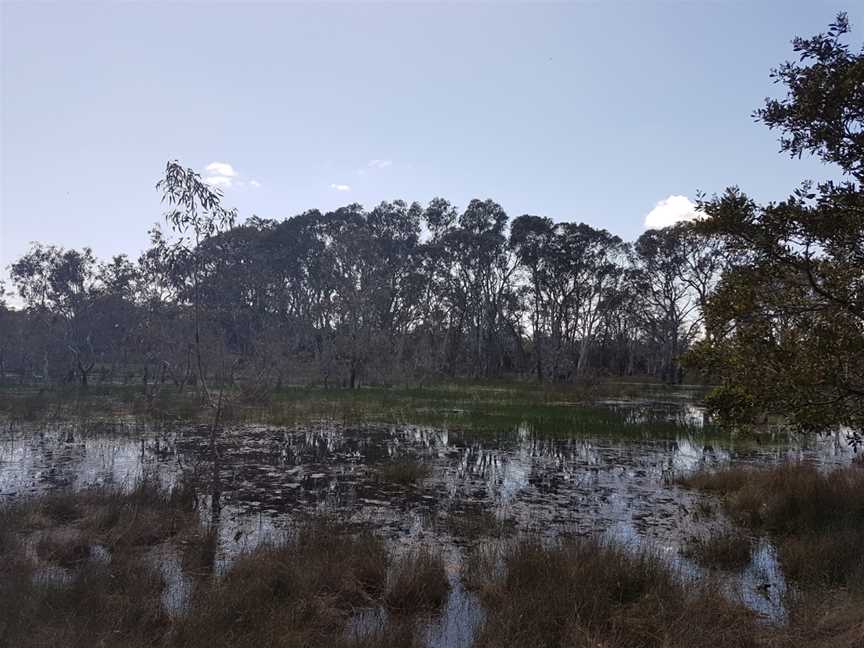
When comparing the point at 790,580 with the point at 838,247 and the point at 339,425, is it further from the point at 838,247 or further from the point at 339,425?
the point at 339,425

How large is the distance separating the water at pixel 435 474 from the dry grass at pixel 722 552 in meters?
0.20

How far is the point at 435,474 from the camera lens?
1305cm

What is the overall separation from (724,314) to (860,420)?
190 centimetres

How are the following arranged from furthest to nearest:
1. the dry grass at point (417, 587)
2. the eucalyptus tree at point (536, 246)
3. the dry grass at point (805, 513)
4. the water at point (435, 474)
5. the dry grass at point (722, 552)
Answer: the eucalyptus tree at point (536, 246)
the water at point (435, 474)
the dry grass at point (722, 552)
the dry grass at point (805, 513)
the dry grass at point (417, 587)

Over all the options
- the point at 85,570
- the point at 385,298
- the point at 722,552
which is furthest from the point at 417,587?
the point at 385,298

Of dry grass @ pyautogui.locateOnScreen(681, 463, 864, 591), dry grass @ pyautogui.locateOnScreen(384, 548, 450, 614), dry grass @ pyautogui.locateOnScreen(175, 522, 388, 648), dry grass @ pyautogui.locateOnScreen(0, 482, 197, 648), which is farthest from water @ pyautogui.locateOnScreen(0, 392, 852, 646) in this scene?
dry grass @ pyautogui.locateOnScreen(175, 522, 388, 648)

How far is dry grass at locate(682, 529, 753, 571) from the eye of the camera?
7535 millimetres

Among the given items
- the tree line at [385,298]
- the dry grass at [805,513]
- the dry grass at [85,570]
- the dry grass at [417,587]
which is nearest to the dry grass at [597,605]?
the dry grass at [417,587]

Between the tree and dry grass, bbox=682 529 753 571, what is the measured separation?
1646mm

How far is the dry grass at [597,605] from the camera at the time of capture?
5.09 metres

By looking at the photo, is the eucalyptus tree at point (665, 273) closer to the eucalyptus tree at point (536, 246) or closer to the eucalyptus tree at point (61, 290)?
the eucalyptus tree at point (536, 246)

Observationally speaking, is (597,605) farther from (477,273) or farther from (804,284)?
(477,273)

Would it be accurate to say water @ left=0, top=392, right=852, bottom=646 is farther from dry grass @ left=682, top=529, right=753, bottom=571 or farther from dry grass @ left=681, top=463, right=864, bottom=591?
dry grass @ left=681, top=463, right=864, bottom=591

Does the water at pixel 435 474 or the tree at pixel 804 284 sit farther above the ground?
the tree at pixel 804 284
